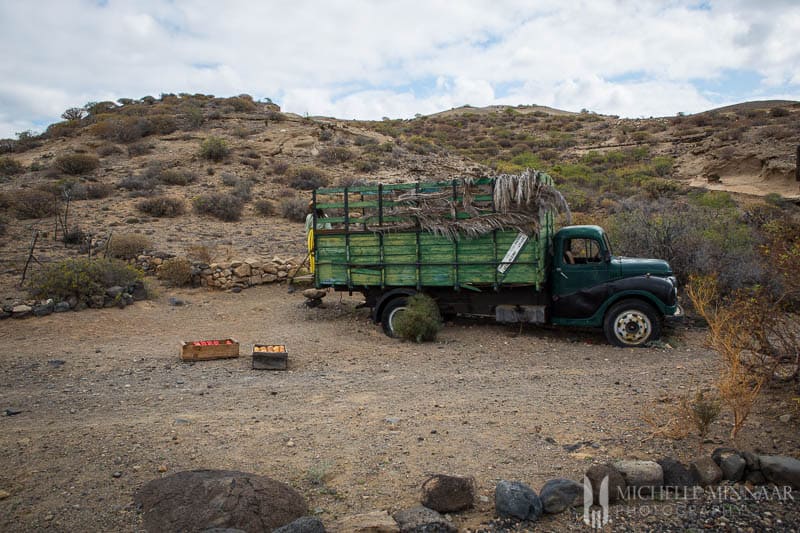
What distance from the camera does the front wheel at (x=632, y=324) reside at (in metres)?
8.08

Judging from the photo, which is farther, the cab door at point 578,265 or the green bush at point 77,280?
the green bush at point 77,280

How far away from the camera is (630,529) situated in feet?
10.9

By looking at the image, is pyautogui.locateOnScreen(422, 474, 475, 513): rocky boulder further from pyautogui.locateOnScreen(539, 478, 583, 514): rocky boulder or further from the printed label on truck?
the printed label on truck

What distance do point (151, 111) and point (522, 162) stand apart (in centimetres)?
2484

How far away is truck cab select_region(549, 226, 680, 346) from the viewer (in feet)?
26.5

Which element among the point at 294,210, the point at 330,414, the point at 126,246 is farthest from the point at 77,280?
the point at 294,210

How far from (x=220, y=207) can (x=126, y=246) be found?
487 centimetres

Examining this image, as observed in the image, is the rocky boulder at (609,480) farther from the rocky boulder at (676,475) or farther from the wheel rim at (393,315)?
the wheel rim at (393,315)

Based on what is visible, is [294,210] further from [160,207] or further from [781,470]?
[781,470]

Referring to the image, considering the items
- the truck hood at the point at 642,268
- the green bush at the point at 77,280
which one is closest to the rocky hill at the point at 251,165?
the green bush at the point at 77,280

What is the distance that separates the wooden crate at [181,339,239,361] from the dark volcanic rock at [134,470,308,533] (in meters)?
3.98

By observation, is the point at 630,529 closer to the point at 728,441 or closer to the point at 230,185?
the point at 728,441

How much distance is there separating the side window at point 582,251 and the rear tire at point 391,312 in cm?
296

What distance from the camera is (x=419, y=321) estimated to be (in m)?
8.70
